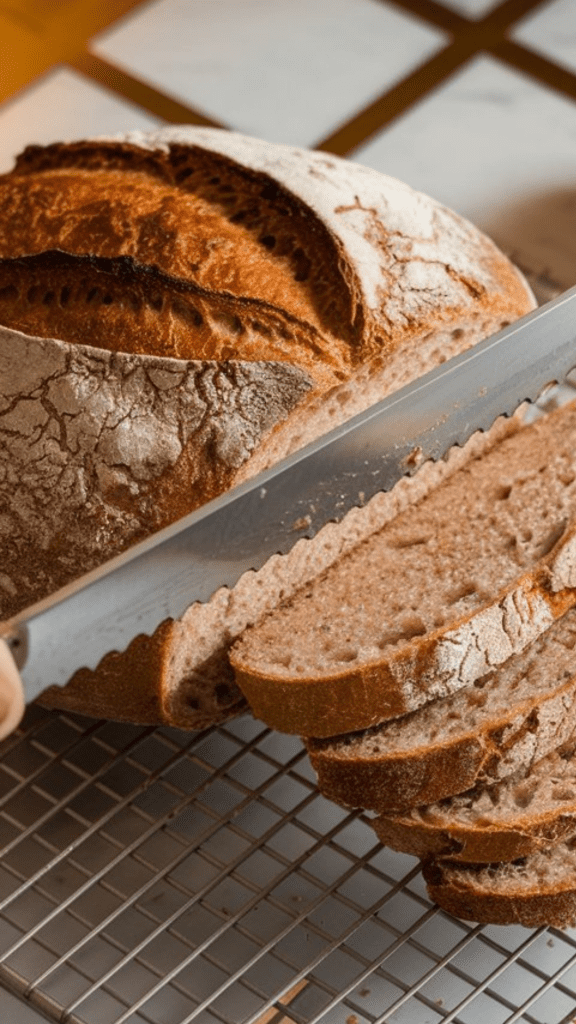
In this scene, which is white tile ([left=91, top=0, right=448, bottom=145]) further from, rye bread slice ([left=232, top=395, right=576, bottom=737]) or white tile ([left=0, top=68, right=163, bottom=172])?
rye bread slice ([left=232, top=395, right=576, bottom=737])

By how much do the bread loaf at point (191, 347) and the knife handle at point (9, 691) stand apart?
39 cm

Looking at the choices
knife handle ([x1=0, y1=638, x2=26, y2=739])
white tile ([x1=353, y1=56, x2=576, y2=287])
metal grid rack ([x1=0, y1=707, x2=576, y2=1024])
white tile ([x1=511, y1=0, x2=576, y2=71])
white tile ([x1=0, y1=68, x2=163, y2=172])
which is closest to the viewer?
knife handle ([x1=0, y1=638, x2=26, y2=739])

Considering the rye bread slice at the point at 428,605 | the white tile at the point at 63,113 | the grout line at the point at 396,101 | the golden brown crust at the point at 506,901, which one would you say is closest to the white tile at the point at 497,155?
the grout line at the point at 396,101

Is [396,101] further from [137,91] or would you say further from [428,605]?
[428,605]

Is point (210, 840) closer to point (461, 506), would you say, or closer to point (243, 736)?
point (243, 736)

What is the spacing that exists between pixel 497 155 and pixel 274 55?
0.56m

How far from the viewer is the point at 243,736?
2270 millimetres

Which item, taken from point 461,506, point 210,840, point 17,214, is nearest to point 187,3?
point 17,214

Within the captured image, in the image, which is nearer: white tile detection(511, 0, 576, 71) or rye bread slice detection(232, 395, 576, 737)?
rye bread slice detection(232, 395, 576, 737)

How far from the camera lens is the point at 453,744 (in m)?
2.00

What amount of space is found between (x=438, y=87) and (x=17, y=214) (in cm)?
144

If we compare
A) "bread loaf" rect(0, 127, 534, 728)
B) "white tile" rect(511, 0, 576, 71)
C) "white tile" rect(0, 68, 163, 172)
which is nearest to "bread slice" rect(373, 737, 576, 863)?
"bread loaf" rect(0, 127, 534, 728)

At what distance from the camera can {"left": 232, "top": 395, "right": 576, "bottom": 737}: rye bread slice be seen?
2023 mm

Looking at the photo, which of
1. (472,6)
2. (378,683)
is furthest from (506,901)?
(472,6)
